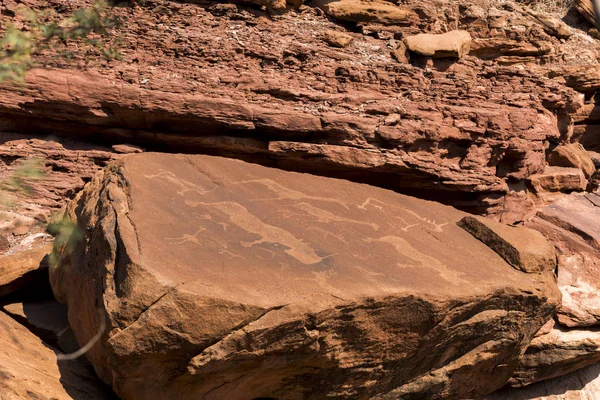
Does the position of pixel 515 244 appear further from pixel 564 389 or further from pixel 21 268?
pixel 21 268

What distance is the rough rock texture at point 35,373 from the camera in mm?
2863

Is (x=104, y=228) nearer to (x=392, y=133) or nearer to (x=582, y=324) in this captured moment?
(x=392, y=133)

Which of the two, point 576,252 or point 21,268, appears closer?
point 21,268

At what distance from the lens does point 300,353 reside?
10.2ft

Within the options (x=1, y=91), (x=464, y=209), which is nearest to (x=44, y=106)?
(x=1, y=91)

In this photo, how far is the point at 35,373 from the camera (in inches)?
120

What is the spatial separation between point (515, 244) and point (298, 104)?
1.68 metres

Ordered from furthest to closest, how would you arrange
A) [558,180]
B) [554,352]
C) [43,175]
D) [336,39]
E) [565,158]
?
1. [565,158]
2. [558,180]
3. [336,39]
4. [554,352]
5. [43,175]

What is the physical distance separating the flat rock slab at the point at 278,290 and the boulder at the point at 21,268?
281 millimetres

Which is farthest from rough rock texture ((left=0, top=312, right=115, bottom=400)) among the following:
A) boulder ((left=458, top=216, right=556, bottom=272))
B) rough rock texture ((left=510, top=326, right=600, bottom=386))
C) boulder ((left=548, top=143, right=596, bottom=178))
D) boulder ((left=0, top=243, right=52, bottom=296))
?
boulder ((left=548, top=143, right=596, bottom=178))

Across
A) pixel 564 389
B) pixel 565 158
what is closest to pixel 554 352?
pixel 564 389

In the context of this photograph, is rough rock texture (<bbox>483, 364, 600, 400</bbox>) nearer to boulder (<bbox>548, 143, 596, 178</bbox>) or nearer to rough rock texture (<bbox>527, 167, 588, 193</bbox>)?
rough rock texture (<bbox>527, 167, 588, 193</bbox>)

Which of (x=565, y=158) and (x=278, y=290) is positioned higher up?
(x=278, y=290)

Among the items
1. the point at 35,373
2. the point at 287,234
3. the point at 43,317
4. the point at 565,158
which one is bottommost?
the point at 43,317
